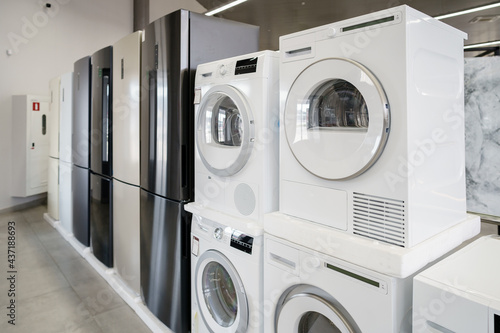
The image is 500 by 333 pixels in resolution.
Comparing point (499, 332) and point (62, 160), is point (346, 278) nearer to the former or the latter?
point (499, 332)

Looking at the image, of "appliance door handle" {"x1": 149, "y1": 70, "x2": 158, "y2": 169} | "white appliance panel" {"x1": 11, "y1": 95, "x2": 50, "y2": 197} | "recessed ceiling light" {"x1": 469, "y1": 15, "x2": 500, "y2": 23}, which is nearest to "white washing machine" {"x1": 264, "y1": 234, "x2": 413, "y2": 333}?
"appliance door handle" {"x1": 149, "y1": 70, "x2": 158, "y2": 169}

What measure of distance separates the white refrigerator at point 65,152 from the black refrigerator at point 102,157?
90 centimetres

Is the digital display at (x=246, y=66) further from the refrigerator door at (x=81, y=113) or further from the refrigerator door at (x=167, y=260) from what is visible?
the refrigerator door at (x=81, y=113)

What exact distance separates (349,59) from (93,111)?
9.58 feet

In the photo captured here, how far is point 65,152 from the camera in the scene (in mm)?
4297

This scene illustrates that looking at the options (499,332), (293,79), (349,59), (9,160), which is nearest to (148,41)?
(293,79)

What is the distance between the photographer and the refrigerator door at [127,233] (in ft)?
8.73

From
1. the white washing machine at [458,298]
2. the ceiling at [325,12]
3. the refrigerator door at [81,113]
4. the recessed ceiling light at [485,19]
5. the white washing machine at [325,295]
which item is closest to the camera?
the white washing machine at [458,298]

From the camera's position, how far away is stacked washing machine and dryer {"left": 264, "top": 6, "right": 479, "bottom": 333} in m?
1.19

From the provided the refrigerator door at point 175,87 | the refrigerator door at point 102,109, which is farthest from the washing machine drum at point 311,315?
the refrigerator door at point 102,109

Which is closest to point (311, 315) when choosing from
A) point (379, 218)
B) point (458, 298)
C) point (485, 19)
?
point (379, 218)

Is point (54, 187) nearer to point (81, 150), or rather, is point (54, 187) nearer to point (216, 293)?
point (81, 150)

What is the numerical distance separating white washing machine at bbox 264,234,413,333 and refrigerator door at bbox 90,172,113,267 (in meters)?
2.04

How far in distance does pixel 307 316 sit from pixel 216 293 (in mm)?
726
